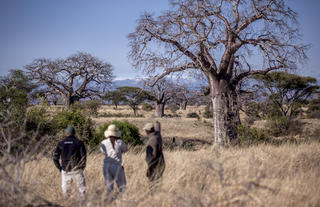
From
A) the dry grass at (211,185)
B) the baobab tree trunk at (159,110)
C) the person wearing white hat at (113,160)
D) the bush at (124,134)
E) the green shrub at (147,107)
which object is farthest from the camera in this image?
the green shrub at (147,107)

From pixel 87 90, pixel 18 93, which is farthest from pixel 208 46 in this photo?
pixel 87 90

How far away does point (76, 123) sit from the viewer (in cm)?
1223

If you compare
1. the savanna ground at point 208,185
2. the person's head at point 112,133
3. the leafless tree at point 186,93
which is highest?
the leafless tree at point 186,93

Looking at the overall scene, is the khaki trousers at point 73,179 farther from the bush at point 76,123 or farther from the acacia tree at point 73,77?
the acacia tree at point 73,77

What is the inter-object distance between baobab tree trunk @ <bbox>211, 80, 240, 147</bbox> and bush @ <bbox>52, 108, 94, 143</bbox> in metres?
5.63

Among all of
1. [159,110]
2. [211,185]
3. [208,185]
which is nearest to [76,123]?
[208,185]

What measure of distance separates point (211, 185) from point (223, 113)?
5795mm

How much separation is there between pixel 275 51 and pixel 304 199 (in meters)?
6.40

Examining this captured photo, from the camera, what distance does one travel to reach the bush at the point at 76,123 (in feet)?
38.8

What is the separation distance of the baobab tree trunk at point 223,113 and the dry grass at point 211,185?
256 centimetres

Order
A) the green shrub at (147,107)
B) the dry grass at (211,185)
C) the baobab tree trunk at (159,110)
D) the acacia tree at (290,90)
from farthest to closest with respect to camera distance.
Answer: the green shrub at (147,107) → the baobab tree trunk at (159,110) → the acacia tree at (290,90) → the dry grass at (211,185)

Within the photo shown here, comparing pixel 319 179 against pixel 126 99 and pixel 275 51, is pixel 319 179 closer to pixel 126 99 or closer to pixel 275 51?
pixel 275 51

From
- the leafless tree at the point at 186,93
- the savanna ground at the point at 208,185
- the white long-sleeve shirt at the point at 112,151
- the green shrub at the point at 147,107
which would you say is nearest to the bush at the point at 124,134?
the leafless tree at the point at 186,93

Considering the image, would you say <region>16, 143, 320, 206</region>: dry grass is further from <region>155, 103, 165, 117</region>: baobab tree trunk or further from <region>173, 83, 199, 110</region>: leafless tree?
<region>155, 103, 165, 117</region>: baobab tree trunk
